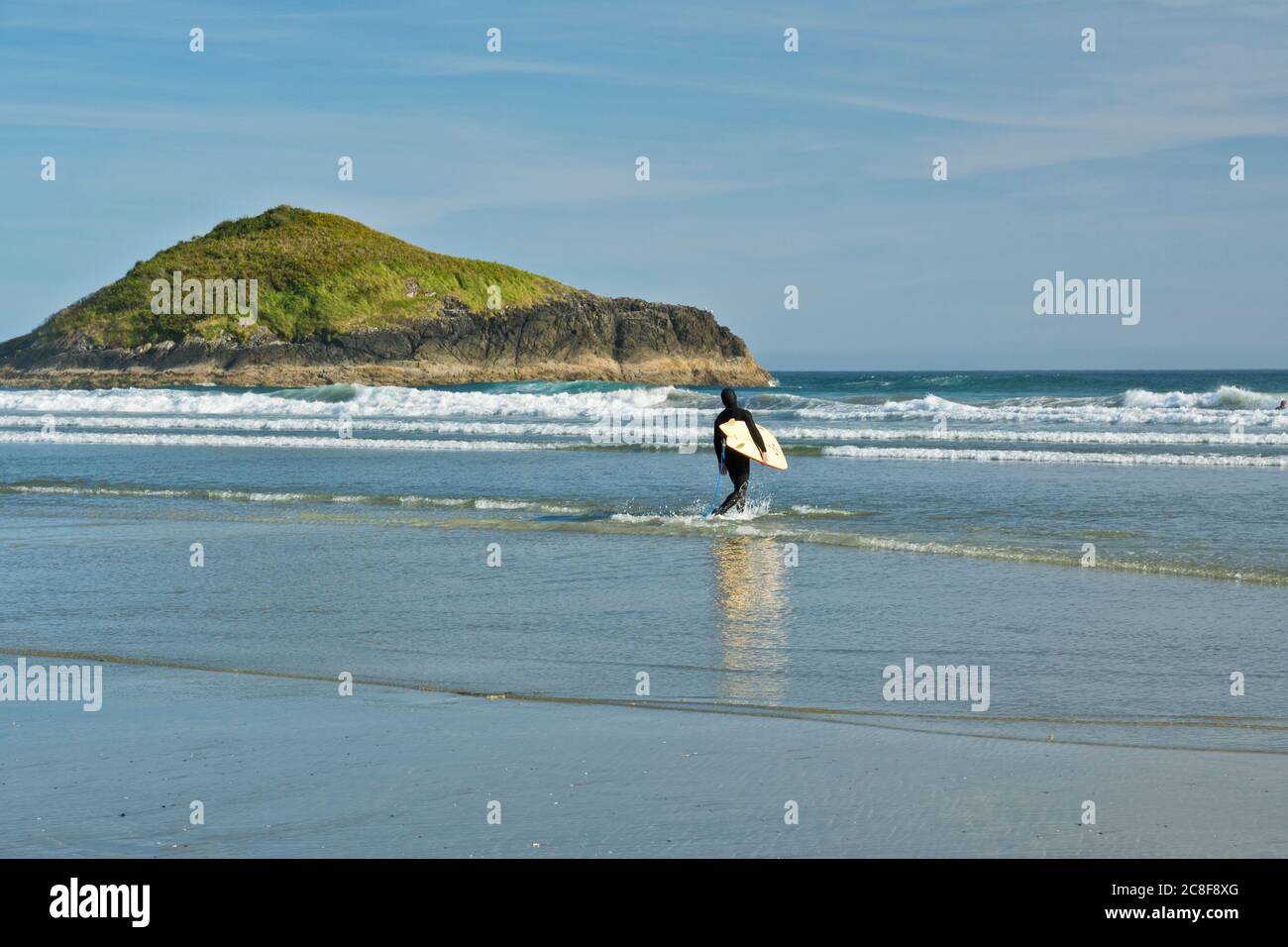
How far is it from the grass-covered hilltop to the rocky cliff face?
4.2 inches

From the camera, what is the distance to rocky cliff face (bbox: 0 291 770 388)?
84.9 metres

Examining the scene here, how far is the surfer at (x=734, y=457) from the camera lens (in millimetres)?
14648

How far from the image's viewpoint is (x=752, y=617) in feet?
30.0

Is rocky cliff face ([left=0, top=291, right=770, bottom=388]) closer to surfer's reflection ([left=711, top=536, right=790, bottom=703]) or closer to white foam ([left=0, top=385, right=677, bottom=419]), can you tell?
white foam ([left=0, top=385, right=677, bottom=419])

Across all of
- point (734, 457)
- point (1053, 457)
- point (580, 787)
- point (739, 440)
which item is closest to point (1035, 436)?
point (1053, 457)

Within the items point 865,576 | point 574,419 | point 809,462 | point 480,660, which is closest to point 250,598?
point 480,660

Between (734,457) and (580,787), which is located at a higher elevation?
(734,457)

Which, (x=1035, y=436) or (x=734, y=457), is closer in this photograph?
(x=734, y=457)

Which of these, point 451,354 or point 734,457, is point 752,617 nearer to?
point 734,457

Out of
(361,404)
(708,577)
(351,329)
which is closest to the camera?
(708,577)

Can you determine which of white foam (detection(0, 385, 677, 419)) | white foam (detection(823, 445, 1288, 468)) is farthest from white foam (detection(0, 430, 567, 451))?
white foam (detection(0, 385, 677, 419))

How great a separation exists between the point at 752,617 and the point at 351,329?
8382cm

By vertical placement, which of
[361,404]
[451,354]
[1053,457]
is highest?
[451,354]
